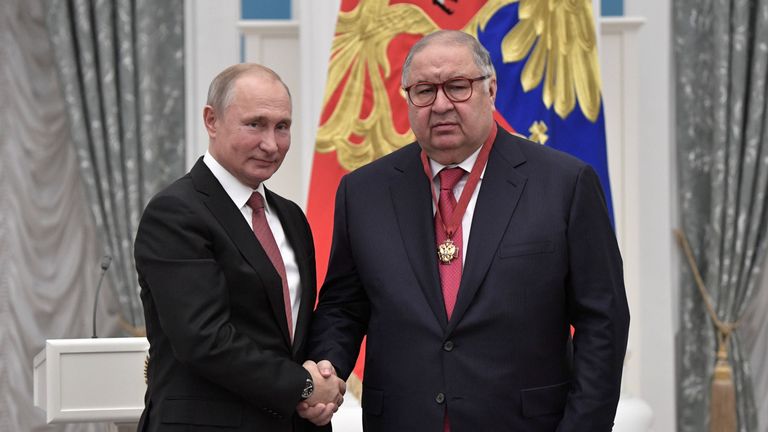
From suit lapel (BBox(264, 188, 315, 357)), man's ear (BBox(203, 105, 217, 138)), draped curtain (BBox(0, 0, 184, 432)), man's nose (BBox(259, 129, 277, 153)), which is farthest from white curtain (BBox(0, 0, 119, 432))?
man's nose (BBox(259, 129, 277, 153))

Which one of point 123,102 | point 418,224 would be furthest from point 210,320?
point 123,102

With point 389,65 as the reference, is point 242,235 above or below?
below

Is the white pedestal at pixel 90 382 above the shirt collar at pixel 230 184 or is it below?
below

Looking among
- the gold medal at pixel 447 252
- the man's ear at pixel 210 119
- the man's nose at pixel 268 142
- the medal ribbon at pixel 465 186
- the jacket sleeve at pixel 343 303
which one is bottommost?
the jacket sleeve at pixel 343 303

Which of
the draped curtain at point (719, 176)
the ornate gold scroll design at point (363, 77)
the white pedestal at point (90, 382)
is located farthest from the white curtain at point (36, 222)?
the draped curtain at point (719, 176)

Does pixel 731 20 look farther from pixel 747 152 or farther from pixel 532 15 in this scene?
pixel 532 15

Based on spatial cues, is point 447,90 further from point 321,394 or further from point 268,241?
point 321,394

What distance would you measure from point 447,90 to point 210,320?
0.86 m

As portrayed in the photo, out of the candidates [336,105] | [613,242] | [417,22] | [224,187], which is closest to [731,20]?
[417,22]

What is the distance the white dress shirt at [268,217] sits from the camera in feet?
9.16

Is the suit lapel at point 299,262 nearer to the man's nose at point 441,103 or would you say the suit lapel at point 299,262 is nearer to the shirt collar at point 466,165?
the shirt collar at point 466,165

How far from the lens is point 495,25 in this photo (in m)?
5.07

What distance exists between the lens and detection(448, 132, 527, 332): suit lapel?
2680 mm

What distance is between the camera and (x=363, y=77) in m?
5.06
